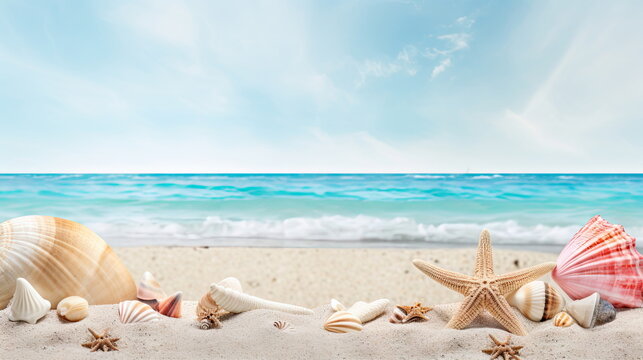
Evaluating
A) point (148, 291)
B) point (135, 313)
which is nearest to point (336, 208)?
point (148, 291)

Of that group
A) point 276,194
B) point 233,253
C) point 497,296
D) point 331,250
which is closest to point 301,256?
point 331,250

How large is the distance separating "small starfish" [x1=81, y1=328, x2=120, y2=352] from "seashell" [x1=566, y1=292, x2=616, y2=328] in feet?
7.47

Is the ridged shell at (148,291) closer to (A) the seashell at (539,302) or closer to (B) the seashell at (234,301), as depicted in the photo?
(B) the seashell at (234,301)

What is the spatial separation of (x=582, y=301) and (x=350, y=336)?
1217 millimetres

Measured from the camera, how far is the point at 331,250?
5.16 metres

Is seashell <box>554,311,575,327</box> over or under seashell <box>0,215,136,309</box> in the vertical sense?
under

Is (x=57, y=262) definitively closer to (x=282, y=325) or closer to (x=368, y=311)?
(x=282, y=325)

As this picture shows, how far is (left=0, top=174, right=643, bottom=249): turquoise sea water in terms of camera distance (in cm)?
693

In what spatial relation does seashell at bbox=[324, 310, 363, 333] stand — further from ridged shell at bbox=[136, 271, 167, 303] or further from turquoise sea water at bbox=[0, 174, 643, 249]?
turquoise sea water at bbox=[0, 174, 643, 249]

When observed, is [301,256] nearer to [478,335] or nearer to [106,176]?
[478,335]

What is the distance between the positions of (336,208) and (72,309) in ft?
27.8

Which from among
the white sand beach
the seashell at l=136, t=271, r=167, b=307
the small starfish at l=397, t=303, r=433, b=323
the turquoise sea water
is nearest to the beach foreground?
the white sand beach

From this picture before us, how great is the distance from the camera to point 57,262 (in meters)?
2.16

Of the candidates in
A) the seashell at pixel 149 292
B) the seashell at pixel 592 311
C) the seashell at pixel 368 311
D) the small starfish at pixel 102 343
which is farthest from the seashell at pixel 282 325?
the seashell at pixel 592 311
